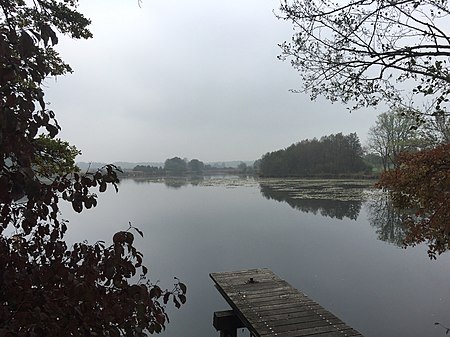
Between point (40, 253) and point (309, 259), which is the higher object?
point (40, 253)

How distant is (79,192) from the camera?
1.22 m

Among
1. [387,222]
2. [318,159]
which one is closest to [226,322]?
[387,222]

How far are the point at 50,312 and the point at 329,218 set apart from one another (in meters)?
15.5

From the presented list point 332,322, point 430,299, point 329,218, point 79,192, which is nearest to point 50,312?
point 79,192

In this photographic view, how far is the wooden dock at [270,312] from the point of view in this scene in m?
3.68

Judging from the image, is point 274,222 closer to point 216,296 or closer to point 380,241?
point 380,241

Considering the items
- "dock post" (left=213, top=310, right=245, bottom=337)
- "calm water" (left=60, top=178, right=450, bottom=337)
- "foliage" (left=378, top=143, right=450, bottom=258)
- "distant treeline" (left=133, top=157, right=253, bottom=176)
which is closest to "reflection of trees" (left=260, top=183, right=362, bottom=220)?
"calm water" (left=60, top=178, right=450, bottom=337)

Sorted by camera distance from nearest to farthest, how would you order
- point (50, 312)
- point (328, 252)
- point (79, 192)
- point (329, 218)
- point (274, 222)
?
point (50, 312)
point (79, 192)
point (328, 252)
point (274, 222)
point (329, 218)

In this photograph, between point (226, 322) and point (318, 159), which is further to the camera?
point (318, 159)

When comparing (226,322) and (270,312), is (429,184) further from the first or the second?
(226,322)

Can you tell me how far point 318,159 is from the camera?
162 feet

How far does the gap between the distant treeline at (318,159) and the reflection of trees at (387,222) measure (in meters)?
26.8

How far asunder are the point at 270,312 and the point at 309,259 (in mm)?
5682

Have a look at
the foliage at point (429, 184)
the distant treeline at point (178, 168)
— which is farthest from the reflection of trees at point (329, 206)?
the distant treeline at point (178, 168)
